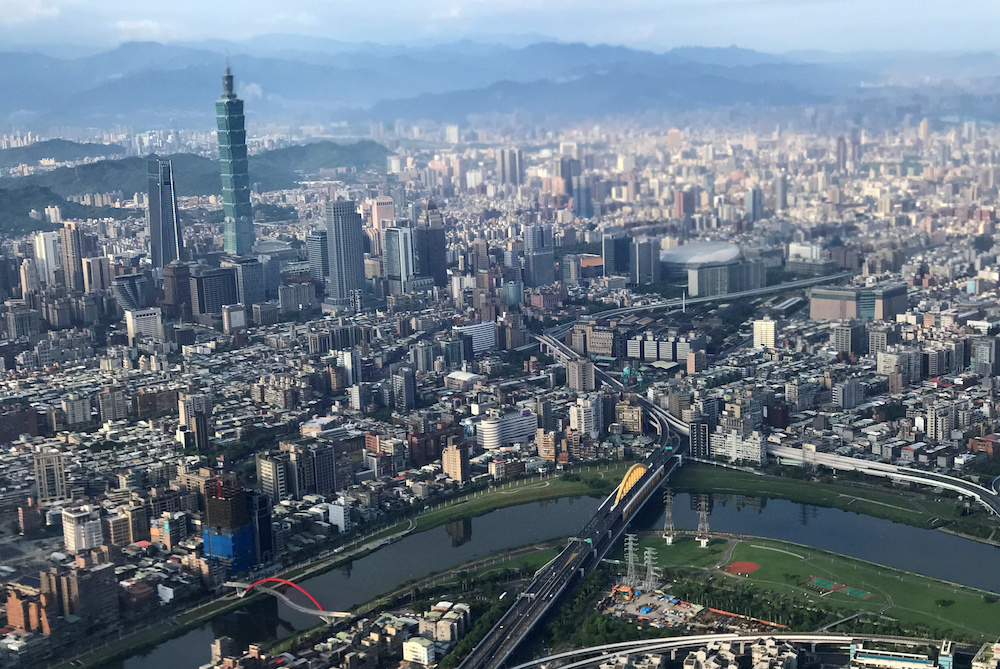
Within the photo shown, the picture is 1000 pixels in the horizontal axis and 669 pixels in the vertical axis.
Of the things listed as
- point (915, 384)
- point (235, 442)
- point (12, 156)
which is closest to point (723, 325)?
point (915, 384)

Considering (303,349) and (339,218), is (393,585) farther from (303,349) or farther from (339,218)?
(339,218)

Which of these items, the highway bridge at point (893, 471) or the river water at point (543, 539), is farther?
the highway bridge at point (893, 471)

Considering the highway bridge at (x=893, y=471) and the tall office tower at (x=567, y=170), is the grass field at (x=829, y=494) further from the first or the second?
the tall office tower at (x=567, y=170)

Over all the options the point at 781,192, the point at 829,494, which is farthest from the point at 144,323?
the point at 781,192

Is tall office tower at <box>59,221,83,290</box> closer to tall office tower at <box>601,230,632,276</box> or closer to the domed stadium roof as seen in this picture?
tall office tower at <box>601,230,632,276</box>

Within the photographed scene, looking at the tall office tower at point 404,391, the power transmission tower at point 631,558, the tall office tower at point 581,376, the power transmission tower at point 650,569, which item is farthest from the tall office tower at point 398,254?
the power transmission tower at point 650,569

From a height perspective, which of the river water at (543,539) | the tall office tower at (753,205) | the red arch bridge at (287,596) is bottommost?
the river water at (543,539)
